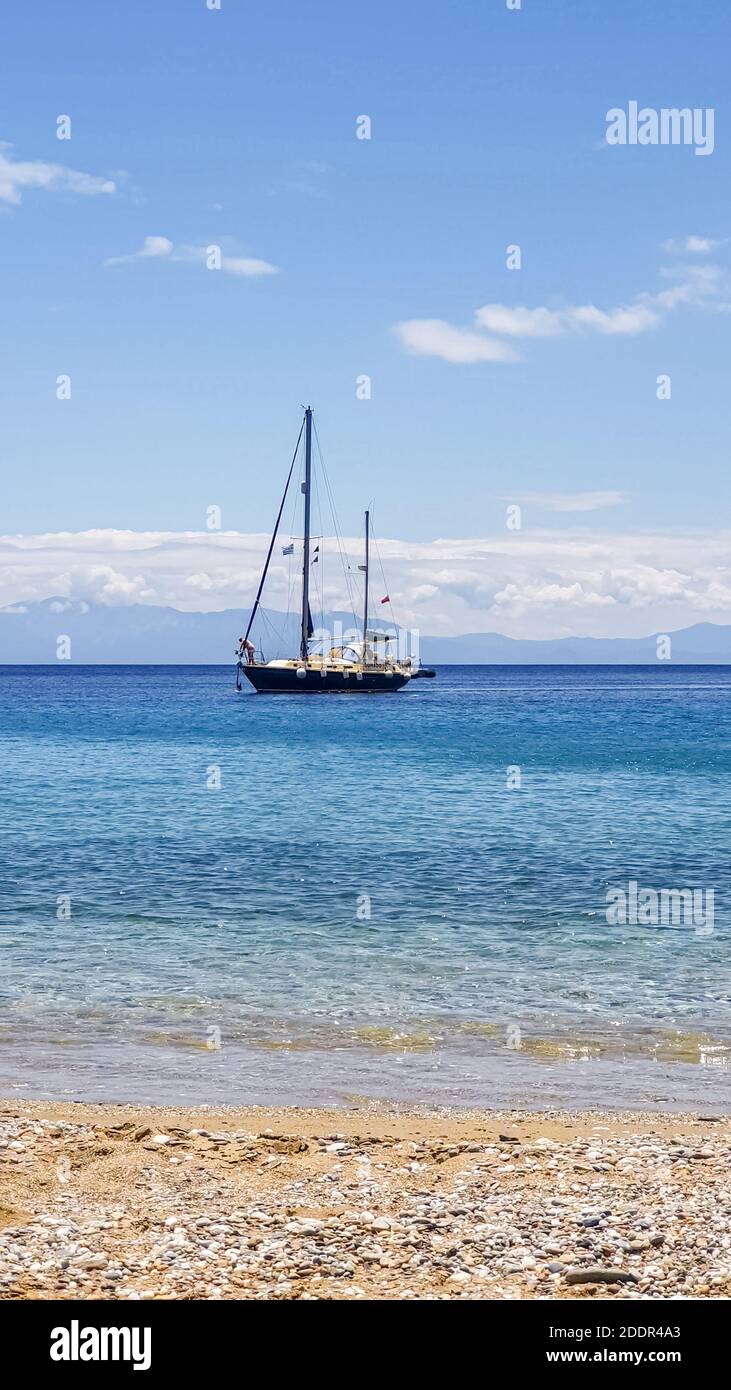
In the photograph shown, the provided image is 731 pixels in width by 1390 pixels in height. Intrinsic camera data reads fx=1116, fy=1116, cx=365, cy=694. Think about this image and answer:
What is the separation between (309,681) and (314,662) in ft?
6.78

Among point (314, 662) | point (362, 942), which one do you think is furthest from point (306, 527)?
point (362, 942)

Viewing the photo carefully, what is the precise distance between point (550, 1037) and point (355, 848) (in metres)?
15.6

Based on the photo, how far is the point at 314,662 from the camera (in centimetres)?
11688

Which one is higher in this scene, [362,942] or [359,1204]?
[359,1204]

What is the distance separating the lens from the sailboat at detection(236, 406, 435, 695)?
108312 mm

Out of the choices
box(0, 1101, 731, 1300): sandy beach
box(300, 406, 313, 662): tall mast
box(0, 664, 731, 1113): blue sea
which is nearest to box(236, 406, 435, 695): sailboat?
box(300, 406, 313, 662): tall mast

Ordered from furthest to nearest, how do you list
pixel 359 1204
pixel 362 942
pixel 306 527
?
pixel 306 527
pixel 362 942
pixel 359 1204

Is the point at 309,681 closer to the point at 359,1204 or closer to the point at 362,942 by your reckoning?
the point at 362,942

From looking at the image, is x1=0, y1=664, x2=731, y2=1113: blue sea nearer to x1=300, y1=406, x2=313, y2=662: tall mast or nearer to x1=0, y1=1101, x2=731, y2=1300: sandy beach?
x1=0, y1=1101, x2=731, y2=1300: sandy beach

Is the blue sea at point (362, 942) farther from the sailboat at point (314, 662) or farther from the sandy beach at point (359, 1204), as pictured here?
the sailboat at point (314, 662)

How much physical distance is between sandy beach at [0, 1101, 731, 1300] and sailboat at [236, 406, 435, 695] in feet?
312

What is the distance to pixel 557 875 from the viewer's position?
25.8 m

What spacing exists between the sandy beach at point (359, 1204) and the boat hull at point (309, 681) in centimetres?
10513

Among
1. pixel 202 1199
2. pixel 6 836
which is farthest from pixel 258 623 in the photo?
pixel 202 1199
